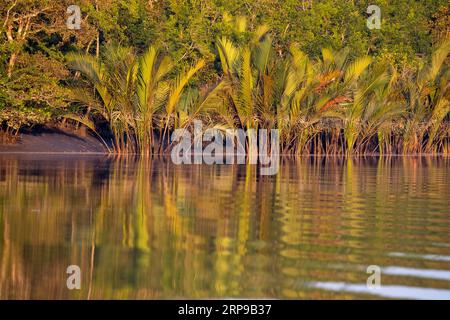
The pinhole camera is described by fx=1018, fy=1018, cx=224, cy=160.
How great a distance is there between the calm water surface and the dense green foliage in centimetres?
1307

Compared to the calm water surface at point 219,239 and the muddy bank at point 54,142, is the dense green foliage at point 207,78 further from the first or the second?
the calm water surface at point 219,239

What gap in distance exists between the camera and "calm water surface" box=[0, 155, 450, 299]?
721 centimetres

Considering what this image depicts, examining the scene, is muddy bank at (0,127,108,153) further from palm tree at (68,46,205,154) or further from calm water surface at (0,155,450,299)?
calm water surface at (0,155,450,299)

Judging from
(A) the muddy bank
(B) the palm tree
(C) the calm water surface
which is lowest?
(C) the calm water surface

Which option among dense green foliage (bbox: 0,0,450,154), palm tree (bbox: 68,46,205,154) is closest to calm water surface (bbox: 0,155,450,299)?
palm tree (bbox: 68,46,205,154)

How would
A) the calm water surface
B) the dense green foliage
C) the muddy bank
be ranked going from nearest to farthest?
the calm water surface → the dense green foliage → the muddy bank

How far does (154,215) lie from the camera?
11.7 metres

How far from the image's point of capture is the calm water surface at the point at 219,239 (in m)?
7.21

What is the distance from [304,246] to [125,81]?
21.8 m

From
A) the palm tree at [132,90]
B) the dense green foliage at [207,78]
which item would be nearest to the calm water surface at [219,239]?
the palm tree at [132,90]

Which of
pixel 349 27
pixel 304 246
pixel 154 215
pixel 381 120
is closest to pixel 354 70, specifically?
pixel 381 120

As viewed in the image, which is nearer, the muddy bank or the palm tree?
the palm tree

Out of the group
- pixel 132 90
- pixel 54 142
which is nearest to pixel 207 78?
pixel 132 90
